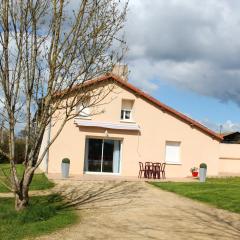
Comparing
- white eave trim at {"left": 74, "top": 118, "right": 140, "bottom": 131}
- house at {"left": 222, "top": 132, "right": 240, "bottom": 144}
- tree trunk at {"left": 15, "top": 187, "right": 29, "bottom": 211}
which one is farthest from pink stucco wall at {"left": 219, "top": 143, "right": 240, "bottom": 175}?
tree trunk at {"left": 15, "top": 187, "right": 29, "bottom": 211}

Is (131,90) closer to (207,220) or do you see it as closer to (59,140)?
(59,140)

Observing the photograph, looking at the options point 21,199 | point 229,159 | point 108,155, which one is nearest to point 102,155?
point 108,155

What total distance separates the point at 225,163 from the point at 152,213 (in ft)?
82.7

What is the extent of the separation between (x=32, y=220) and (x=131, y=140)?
17.6 metres

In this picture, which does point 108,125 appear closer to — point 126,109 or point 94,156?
point 126,109

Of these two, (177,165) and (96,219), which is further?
(177,165)

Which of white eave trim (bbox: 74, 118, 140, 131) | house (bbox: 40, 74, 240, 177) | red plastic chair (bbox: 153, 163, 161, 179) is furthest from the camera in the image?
red plastic chair (bbox: 153, 163, 161, 179)

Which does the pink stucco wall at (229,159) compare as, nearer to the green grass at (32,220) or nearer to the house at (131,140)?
the house at (131,140)

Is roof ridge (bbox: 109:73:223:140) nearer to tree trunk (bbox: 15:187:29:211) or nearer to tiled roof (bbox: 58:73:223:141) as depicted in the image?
tiled roof (bbox: 58:73:223:141)

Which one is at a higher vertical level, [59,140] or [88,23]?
[88,23]

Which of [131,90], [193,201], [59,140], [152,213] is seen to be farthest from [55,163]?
[152,213]

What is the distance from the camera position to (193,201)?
60.6 ft

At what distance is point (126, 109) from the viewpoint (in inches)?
1224

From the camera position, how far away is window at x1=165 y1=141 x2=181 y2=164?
31.3 m
